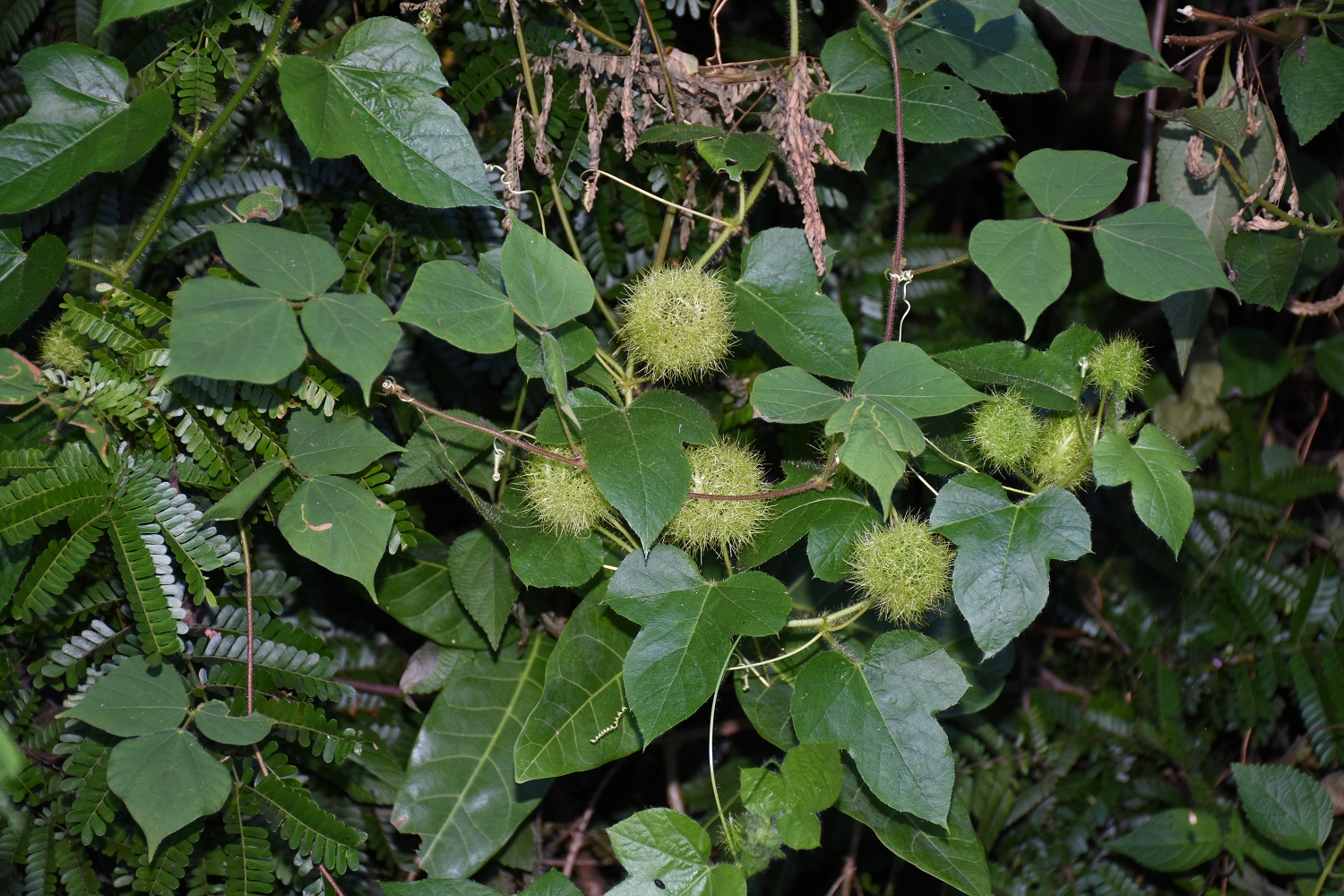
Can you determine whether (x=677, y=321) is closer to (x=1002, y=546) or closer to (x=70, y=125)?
(x=1002, y=546)

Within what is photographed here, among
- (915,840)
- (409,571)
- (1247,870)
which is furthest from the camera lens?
(1247,870)

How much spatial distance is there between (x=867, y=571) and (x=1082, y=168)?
546 millimetres

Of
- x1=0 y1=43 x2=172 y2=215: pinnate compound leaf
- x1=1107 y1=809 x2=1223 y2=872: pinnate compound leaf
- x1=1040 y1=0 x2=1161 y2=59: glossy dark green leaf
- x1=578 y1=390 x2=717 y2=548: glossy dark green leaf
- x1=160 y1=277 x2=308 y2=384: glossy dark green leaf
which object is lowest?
x1=1107 y1=809 x2=1223 y2=872: pinnate compound leaf

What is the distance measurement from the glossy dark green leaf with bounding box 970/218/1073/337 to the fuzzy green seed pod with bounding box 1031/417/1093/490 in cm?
19

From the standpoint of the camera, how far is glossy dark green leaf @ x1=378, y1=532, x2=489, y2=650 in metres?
1.26

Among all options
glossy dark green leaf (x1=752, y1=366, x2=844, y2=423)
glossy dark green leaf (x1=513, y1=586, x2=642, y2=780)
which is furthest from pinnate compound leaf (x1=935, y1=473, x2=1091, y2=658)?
glossy dark green leaf (x1=513, y1=586, x2=642, y2=780)

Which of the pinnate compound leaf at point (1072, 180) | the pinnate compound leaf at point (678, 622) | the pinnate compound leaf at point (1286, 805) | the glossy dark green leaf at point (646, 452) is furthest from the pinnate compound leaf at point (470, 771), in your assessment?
the pinnate compound leaf at point (1286, 805)

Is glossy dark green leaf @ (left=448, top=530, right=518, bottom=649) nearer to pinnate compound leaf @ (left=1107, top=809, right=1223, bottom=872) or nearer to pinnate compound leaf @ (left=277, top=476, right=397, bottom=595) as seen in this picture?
pinnate compound leaf @ (left=277, top=476, right=397, bottom=595)

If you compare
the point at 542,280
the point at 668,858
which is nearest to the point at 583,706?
the point at 668,858

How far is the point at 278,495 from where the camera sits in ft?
3.46

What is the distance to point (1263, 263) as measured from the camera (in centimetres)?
126

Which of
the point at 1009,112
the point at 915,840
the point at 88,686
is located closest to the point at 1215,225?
the point at 1009,112

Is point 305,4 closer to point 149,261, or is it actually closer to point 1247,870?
point 149,261

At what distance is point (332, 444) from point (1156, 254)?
100cm
